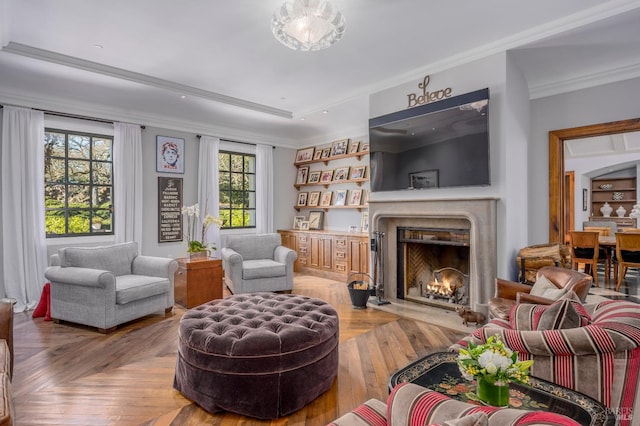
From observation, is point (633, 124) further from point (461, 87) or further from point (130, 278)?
point (130, 278)

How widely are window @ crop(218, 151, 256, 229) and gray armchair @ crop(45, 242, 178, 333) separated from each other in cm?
234

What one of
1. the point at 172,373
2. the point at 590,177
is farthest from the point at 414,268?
the point at 590,177

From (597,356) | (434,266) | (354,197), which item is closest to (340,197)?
(354,197)

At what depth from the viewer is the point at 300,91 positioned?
4.76 m

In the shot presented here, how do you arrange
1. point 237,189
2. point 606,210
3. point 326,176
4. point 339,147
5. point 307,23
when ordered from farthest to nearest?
point 606,210 → point 326,176 → point 237,189 → point 339,147 → point 307,23

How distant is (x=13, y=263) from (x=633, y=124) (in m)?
7.29

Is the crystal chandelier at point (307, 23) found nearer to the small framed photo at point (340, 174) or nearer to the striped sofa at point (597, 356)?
the striped sofa at point (597, 356)

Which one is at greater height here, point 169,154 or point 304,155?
point 304,155

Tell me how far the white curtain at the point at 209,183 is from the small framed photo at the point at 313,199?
1.89 metres

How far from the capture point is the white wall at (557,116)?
12.1 ft

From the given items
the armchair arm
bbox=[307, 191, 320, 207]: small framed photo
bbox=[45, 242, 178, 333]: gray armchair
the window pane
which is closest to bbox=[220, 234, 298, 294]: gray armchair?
bbox=[45, 242, 178, 333]: gray armchair

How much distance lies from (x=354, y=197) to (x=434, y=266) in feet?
7.23

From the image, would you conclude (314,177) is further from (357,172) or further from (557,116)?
(557,116)

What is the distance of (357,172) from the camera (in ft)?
20.4
